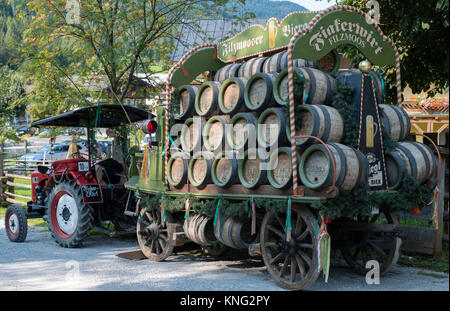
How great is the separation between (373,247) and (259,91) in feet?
8.30

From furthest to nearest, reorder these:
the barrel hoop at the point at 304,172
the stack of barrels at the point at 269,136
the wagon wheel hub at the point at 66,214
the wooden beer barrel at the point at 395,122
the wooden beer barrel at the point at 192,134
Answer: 1. the wagon wheel hub at the point at 66,214
2. the wooden beer barrel at the point at 192,134
3. the wooden beer barrel at the point at 395,122
4. the stack of barrels at the point at 269,136
5. the barrel hoop at the point at 304,172

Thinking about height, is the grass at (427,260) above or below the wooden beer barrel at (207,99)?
below

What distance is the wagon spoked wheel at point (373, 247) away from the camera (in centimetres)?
676

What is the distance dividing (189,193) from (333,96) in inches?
94.4

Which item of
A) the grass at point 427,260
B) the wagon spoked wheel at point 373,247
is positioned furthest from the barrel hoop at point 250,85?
the grass at point 427,260

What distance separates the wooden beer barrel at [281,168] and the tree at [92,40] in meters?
6.15

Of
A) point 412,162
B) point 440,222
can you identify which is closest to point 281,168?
point 412,162

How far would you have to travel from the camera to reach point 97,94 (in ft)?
42.7

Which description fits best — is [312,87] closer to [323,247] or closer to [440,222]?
[323,247]

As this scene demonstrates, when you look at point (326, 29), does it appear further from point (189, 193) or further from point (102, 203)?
point (102, 203)

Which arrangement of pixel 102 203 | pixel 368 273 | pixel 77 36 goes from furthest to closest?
pixel 77 36
pixel 102 203
pixel 368 273

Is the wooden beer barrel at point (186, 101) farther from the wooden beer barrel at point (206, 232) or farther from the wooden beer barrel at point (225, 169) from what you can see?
the wooden beer barrel at point (206, 232)

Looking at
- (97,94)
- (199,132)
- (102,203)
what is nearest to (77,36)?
(97,94)

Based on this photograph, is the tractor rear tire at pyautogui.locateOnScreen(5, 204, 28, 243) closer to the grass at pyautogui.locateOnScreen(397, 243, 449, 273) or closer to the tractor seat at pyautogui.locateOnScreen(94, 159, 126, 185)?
the tractor seat at pyautogui.locateOnScreen(94, 159, 126, 185)
